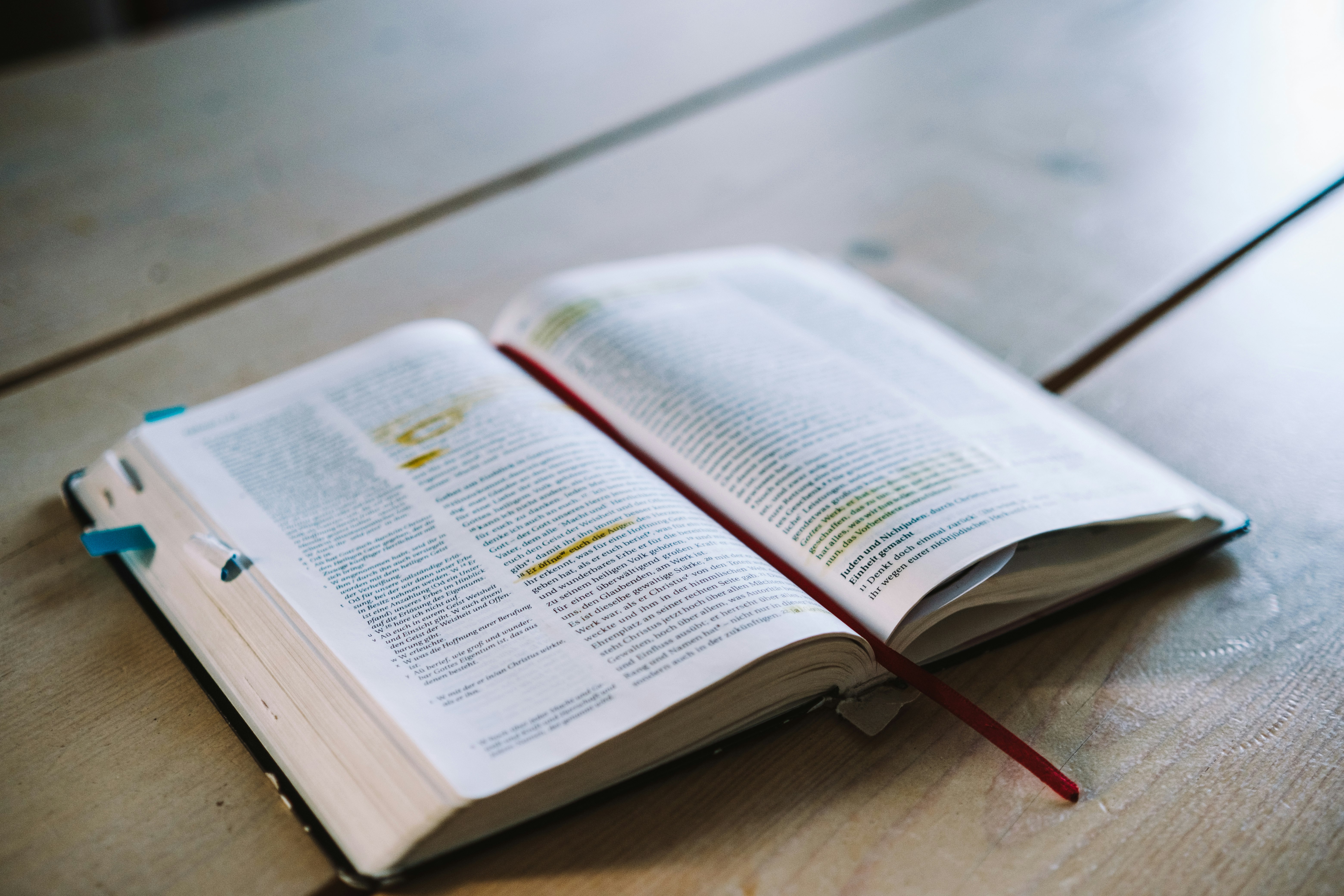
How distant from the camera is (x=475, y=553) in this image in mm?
557

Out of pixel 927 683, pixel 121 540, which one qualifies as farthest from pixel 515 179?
pixel 927 683

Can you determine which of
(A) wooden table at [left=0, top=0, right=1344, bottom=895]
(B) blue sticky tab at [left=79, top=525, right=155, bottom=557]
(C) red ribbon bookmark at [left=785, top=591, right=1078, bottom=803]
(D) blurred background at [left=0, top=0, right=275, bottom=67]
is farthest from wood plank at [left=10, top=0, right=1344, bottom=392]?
(D) blurred background at [left=0, top=0, right=275, bottom=67]

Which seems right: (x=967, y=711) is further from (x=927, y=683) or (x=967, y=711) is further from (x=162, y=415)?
(x=162, y=415)

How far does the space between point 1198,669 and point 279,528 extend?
1.78 feet

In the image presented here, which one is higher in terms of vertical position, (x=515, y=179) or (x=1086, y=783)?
(x=515, y=179)

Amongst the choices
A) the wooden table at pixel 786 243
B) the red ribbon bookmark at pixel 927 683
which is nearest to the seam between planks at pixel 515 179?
the wooden table at pixel 786 243

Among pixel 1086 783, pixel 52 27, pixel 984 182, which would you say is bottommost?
pixel 1086 783

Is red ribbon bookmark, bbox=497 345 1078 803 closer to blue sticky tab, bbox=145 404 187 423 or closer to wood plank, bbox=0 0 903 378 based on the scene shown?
blue sticky tab, bbox=145 404 187 423

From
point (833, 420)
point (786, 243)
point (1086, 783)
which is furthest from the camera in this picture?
point (786, 243)

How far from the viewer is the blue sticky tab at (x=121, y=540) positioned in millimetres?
591

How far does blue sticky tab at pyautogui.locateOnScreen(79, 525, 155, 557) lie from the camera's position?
0.59 metres

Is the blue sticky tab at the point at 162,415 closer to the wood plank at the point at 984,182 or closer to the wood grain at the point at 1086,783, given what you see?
the wood plank at the point at 984,182

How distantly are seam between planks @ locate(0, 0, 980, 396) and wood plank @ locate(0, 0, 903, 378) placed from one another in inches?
0.4

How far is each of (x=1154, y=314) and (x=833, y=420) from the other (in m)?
0.42
